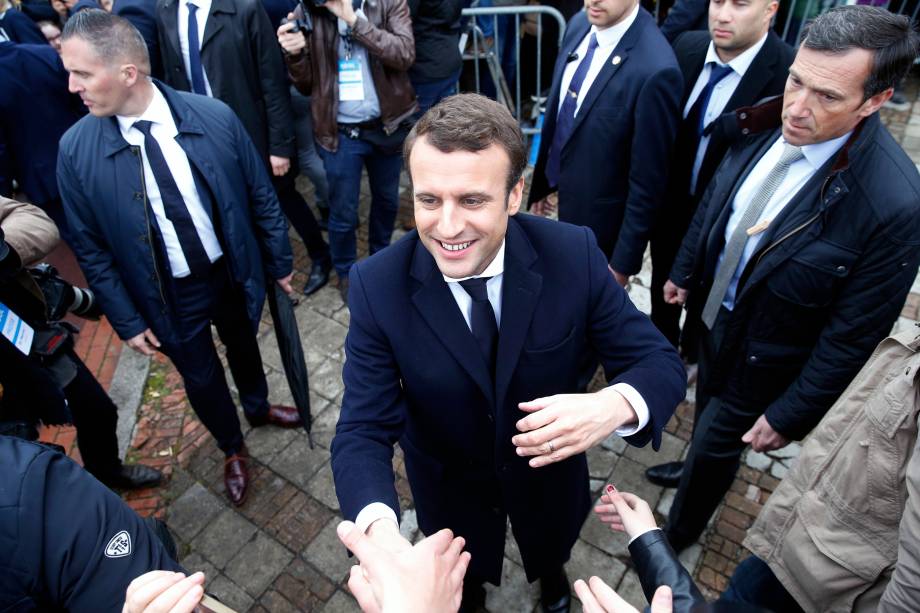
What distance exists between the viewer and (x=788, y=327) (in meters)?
2.71

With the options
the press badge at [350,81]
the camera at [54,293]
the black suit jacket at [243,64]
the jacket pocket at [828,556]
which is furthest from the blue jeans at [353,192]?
the jacket pocket at [828,556]

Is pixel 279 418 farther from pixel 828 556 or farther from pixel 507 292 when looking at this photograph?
pixel 828 556

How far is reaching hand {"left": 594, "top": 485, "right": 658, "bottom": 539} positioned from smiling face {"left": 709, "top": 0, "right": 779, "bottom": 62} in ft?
8.68

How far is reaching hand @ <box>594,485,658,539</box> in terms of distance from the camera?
2.00 meters

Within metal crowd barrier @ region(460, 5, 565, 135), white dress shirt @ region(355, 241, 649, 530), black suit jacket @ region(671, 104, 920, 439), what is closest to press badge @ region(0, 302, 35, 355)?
white dress shirt @ region(355, 241, 649, 530)

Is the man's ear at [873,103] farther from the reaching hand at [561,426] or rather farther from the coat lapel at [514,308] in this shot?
the reaching hand at [561,426]

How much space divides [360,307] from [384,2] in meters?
3.24

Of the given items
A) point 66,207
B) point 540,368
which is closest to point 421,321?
point 540,368

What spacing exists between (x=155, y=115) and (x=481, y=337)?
7.33 feet

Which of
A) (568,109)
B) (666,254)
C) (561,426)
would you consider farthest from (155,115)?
(666,254)

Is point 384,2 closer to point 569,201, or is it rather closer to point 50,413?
point 569,201

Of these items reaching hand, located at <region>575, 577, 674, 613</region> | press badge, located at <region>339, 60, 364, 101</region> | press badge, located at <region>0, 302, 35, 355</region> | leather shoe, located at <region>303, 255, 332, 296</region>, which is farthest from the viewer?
leather shoe, located at <region>303, 255, 332, 296</region>

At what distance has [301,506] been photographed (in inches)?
153

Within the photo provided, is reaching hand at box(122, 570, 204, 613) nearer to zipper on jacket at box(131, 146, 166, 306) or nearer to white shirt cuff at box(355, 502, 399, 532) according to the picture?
white shirt cuff at box(355, 502, 399, 532)
